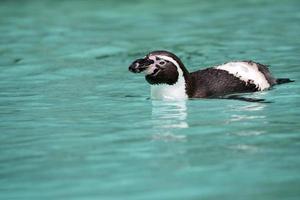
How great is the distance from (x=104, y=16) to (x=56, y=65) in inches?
352

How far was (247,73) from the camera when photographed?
13430 mm

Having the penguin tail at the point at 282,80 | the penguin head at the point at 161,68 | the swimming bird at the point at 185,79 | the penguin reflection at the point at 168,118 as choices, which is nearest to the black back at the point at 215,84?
the swimming bird at the point at 185,79

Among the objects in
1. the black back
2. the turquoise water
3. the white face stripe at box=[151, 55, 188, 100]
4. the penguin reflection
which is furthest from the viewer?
the black back

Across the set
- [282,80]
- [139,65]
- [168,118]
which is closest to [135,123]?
[168,118]

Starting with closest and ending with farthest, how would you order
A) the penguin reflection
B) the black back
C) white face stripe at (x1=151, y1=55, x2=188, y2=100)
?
the penguin reflection
white face stripe at (x1=151, y1=55, x2=188, y2=100)
the black back

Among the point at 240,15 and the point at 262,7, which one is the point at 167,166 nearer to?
the point at 240,15

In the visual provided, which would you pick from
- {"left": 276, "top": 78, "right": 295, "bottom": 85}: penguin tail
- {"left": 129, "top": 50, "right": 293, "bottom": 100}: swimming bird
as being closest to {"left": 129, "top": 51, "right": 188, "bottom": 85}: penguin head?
{"left": 129, "top": 50, "right": 293, "bottom": 100}: swimming bird

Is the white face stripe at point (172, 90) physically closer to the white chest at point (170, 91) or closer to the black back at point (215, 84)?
the white chest at point (170, 91)

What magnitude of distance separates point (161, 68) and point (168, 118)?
1.48 metres

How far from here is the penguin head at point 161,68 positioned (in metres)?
12.5

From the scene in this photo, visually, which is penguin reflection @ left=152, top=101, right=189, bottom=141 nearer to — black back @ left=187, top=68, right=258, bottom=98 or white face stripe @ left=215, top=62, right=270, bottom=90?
black back @ left=187, top=68, right=258, bottom=98

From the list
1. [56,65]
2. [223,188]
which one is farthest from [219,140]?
[56,65]

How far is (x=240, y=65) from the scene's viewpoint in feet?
44.8

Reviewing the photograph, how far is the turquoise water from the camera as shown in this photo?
26.7 feet
